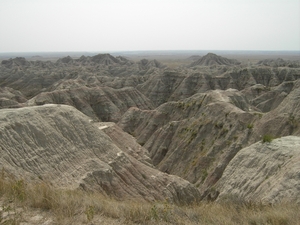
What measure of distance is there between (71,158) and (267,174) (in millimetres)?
11340

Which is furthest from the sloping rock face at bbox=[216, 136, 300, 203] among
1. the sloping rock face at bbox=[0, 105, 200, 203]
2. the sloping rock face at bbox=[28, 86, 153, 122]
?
the sloping rock face at bbox=[28, 86, 153, 122]

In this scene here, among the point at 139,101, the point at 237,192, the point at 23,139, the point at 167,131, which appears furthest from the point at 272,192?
the point at 139,101

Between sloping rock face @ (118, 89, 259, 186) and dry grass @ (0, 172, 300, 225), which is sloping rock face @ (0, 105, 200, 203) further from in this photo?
dry grass @ (0, 172, 300, 225)

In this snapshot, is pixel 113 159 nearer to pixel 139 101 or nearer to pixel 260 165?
pixel 260 165

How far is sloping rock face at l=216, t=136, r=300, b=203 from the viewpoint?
36.1 feet

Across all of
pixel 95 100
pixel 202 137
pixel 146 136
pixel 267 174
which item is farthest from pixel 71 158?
pixel 95 100

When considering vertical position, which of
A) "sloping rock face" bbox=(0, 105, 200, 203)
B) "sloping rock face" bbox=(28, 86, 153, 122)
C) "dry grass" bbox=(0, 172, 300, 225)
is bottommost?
"sloping rock face" bbox=(28, 86, 153, 122)

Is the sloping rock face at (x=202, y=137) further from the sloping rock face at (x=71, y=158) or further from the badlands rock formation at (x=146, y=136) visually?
the sloping rock face at (x=71, y=158)

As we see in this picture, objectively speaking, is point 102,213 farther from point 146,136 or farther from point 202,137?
point 146,136

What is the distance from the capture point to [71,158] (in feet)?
56.8

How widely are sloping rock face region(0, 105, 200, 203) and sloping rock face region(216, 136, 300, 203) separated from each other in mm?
4069

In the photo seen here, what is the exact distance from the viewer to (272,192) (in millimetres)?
11195

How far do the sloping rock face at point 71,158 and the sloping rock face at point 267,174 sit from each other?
407cm

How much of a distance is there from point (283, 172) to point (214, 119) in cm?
1860
